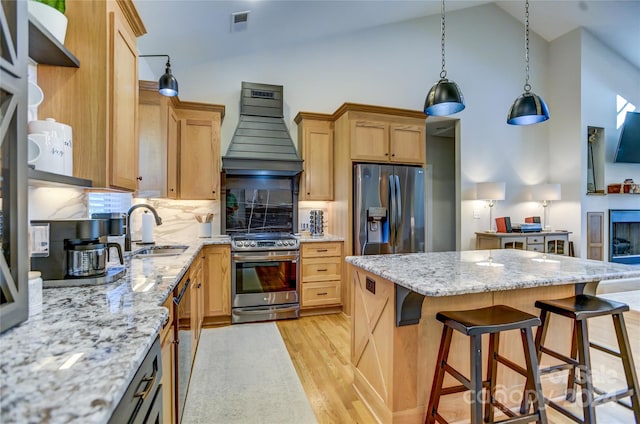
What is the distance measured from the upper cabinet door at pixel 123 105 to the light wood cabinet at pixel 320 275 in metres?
2.18

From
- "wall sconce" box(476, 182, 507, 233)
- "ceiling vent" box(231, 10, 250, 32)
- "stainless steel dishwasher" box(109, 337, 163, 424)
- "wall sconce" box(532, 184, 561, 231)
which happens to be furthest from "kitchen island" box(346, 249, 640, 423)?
"wall sconce" box(532, 184, 561, 231)

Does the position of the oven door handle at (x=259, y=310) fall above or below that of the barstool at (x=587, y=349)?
below

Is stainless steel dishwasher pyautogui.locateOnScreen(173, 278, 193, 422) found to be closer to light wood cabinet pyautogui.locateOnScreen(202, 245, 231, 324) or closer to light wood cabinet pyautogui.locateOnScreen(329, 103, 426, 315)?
light wood cabinet pyautogui.locateOnScreen(202, 245, 231, 324)

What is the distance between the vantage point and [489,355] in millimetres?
1793

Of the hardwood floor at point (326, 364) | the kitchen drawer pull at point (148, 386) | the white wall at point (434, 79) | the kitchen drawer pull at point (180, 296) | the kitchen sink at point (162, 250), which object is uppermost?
the white wall at point (434, 79)

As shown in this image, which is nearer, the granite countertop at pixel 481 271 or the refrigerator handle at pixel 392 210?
the granite countertop at pixel 481 271

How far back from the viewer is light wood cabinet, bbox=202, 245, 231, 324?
133 inches

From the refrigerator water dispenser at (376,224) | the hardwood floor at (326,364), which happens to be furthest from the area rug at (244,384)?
the refrigerator water dispenser at (376,224)

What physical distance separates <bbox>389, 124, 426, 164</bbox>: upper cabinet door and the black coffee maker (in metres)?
3.17

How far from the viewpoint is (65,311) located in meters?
1.06

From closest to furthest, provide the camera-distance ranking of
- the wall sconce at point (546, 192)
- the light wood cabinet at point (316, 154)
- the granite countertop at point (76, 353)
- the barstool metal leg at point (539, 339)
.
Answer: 1. the granite countertop at point (76, 353)
2. the barstool metal leg at point (539, 339)
3. the light wood cabinet at point (316, 154)
4. the wall sconce at point (546, 192)

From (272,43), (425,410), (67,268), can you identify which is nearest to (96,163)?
(67,268)

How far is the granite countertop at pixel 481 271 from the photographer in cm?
149

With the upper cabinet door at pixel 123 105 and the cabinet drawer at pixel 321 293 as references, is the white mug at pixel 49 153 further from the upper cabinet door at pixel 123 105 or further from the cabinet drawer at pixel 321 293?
the cabinet drawer at pixel 321 293
